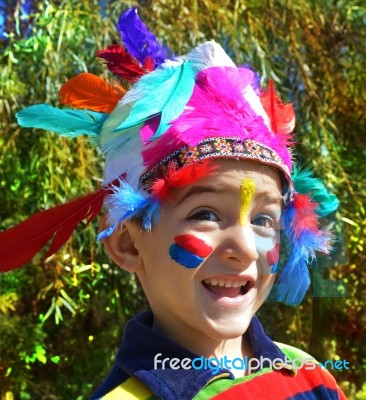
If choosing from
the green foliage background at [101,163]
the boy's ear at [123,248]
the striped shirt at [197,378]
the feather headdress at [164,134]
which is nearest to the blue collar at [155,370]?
the striped shirt at [197,378]

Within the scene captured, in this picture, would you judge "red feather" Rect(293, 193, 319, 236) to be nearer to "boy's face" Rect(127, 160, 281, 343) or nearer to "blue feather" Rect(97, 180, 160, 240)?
"boy's face" Rect(127, 160, 281, 343)

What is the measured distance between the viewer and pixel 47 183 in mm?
2592

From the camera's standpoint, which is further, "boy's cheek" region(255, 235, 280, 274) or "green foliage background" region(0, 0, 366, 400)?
"green foliage background" region(0, 0, 366, 400)

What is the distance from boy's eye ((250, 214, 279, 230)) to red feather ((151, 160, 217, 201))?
14 centimetres

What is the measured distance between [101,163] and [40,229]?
3.78 feet

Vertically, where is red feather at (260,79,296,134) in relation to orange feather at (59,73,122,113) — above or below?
below

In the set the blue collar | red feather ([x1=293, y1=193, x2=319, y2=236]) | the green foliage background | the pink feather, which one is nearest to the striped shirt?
the blue collar

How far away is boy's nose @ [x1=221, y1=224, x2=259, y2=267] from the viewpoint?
54.7 inches

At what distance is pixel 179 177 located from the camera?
139 cm

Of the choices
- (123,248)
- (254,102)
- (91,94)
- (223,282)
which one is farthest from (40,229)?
(254,102)

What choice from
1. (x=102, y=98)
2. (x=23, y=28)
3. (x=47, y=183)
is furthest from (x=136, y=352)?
(x=23, y=28)

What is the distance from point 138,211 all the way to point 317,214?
0.46 metres

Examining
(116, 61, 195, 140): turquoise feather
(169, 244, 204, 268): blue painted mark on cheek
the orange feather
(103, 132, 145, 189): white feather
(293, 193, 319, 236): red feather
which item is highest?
(116, 61, 195, 140): turquoise feather

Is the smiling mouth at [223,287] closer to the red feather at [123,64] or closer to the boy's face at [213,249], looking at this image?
the boy's face at [213,249]
